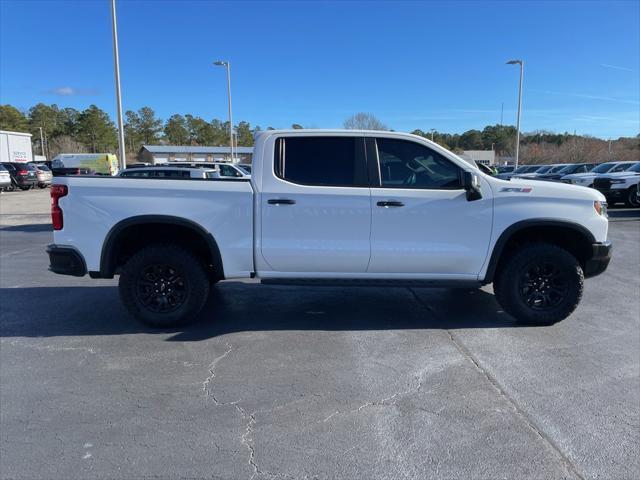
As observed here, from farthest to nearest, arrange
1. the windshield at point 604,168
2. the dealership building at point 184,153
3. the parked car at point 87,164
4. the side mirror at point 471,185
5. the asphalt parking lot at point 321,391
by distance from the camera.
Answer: the dealership building at point 184,153 → the parked car at point 87,164 → the windshield at point 604,168 → the side mirror at point 471,185 → the asphalt parking lot at point 321,391

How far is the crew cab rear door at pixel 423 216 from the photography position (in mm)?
4926

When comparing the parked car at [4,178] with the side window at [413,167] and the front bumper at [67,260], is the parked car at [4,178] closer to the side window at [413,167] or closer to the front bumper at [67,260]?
the front bumper at [67,260]

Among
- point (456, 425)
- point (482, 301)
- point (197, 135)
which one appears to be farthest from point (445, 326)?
point (197, 135)

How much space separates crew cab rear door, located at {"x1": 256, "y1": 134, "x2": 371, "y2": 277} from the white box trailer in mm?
44227

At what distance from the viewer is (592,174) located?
Answer: 19.9 metres

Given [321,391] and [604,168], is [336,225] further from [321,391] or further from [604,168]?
[604,168]

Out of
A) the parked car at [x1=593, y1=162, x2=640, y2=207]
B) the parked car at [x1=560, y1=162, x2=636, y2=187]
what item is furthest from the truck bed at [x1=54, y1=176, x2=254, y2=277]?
the parked car at [x1=560, y1=162, x2=636, y2=187]

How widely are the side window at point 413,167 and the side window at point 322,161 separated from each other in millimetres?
244

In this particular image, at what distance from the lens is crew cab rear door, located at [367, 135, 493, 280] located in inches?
194

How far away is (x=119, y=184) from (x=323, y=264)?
7.22ft

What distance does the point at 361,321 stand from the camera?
545cm

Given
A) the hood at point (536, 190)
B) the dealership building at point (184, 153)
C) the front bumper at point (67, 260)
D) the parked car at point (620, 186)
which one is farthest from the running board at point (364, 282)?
the dealership building at point (184, 153)

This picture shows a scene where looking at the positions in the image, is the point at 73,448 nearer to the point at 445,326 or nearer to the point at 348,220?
the point at 348,220

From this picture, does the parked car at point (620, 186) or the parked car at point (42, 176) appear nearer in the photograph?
the parked car at point (620, 186)
